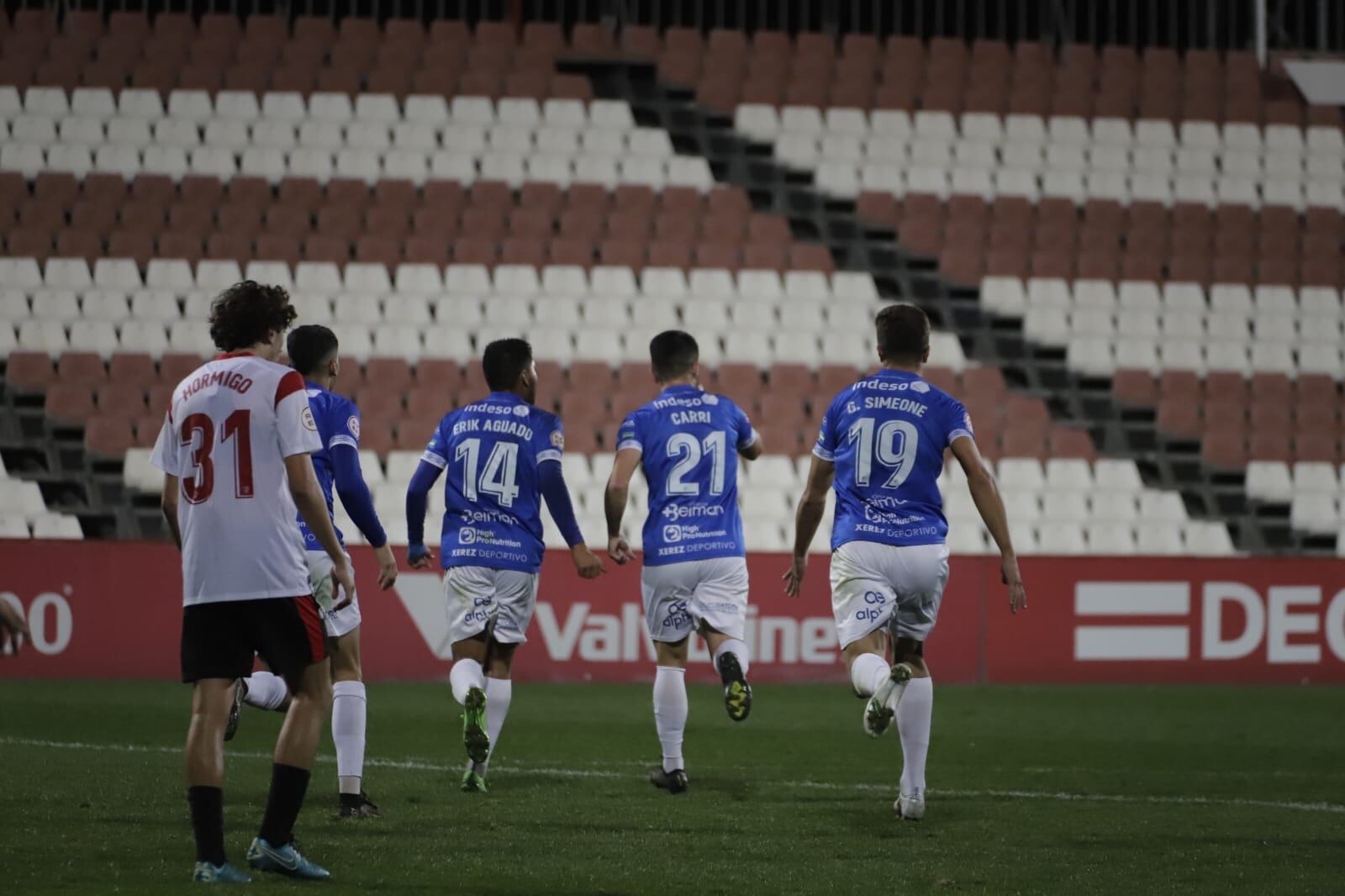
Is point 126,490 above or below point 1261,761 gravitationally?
above

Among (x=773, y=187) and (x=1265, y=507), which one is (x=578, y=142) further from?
(x=1265, y=507)

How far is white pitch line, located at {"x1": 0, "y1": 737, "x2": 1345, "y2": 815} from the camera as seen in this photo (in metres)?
7.54

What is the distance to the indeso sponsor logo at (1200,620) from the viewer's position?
1415 centimetres

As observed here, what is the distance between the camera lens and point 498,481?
24.9 feet

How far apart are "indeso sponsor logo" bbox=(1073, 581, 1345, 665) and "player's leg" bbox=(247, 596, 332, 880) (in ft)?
32.9

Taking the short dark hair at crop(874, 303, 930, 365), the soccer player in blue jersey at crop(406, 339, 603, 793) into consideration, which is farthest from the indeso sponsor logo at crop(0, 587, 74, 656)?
the short dark hair at crop(874, 303, 930, 365)

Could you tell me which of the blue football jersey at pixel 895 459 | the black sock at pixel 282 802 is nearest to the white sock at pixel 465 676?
the blue football jersey at pixel 895 459

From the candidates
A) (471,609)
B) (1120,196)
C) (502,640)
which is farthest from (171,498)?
(1120,196)

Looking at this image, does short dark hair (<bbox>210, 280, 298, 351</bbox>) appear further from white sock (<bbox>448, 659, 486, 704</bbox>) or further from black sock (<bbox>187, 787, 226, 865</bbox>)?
white sock (<bbox>448, 659, 486, 704</bbox>)

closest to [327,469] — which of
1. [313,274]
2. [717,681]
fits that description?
[717,681]

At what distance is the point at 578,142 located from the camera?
64.8ft

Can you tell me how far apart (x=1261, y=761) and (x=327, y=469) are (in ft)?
18.2

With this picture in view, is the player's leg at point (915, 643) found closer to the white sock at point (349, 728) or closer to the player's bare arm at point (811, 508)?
the player's bare arm at point (811, 508)

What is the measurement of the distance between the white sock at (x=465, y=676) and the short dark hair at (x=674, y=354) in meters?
1.58
